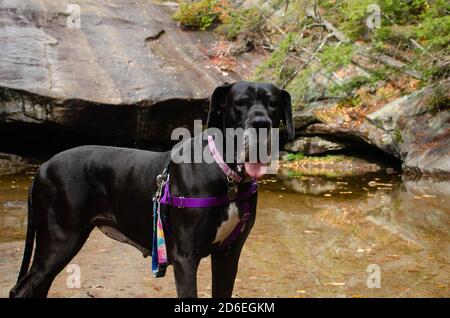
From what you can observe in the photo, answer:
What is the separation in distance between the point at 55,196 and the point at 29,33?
11.3 metres

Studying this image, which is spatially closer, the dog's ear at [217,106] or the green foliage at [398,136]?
the dog's ear at [217,106]

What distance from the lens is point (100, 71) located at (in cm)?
1395

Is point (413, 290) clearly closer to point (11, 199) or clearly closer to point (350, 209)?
point (350, 209)

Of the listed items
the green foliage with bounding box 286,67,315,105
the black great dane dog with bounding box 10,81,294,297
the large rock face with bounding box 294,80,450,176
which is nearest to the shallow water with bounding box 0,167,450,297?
the large rock face with bounding box 294,80,450,176

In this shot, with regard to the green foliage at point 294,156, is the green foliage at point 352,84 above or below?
above

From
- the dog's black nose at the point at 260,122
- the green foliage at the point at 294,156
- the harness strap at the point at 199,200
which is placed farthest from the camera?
the green foliage at the point at 294,156

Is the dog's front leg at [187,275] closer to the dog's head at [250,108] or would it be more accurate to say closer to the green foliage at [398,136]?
the dog's head at [250,108]

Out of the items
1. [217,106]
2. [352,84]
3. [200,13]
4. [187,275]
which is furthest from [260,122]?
[200,13]

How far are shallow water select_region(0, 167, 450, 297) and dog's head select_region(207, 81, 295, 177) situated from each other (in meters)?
1.90

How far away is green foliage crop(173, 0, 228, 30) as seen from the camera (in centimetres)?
1702

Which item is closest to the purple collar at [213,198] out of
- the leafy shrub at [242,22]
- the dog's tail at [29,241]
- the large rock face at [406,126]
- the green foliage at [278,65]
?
the dog's tail at [29,241]

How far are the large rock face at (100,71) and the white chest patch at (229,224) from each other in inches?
402

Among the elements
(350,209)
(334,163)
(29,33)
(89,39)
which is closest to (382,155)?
(334,163)

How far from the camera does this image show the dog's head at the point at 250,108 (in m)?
3.09
